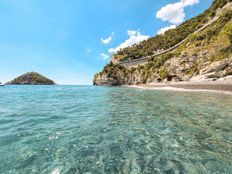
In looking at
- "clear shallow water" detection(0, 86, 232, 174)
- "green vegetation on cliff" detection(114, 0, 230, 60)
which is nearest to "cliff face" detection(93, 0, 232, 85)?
"green vegetation on cliff" detection(114, 0, 230, 60)

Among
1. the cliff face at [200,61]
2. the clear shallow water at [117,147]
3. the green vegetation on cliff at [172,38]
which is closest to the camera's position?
the clear shallow water at [117,147]

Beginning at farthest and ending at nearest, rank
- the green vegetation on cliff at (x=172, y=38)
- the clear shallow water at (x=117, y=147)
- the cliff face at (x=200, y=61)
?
the green vegetation on cliff at (x=172, y=38)
the cliff face at (x=200, y=61)
the clear shallow water at (x=117, y=147)

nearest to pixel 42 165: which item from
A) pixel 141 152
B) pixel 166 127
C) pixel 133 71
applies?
pixel 141 152

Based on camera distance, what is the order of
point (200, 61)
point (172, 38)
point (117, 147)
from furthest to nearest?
point (172, 38) → point (200, 61) → point (117, 147)

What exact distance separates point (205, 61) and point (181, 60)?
1068 cm

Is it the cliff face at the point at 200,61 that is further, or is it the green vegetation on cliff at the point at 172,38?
the green vegetation on cliff at the point at 172,38

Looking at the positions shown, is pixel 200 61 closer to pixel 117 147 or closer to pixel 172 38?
pixel 117 147

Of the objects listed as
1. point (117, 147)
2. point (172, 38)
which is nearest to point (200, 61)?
point (117, 147)

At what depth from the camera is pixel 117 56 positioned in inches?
5261

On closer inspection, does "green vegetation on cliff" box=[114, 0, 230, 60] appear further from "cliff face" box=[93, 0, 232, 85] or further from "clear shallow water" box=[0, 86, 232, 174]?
"clear shallow water" box=[0, 86, 232, 174]

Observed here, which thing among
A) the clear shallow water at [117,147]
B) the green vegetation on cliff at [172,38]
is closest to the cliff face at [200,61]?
the green vegetation on cliff at [172,38]

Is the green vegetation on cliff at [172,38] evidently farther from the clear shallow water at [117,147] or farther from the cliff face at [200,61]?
the clear shallow water at [117,147]

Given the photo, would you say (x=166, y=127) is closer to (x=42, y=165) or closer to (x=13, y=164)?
(x=42, y=165)

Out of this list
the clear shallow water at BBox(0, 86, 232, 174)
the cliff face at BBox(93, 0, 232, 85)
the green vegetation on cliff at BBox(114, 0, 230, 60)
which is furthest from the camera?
the green vegetation on cliff at BBox(114, 0, 230, 60)
